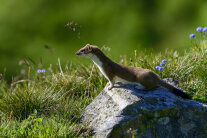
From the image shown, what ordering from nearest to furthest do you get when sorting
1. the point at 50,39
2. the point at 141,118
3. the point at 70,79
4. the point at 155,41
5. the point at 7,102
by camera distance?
the point at 141,118 < the point at 7,102 < the point at 70,79 < the point at 155,41 < the point at 50,39

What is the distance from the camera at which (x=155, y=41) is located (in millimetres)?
11344

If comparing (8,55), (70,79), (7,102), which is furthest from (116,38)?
(7,102)

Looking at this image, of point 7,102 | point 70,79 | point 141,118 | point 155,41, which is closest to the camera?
point 141,118

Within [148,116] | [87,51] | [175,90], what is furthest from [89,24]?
[148,116]

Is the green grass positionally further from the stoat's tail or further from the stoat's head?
the stoat's head

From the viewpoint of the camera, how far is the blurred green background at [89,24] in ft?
37.7

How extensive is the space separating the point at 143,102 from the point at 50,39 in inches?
316

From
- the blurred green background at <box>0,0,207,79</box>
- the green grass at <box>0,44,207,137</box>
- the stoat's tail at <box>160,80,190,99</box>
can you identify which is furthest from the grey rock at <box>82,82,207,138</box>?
the blurred green background at <box>0,0,207,79</box>

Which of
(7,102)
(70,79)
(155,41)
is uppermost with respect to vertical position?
(155,41)

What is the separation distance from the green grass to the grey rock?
0.31 m

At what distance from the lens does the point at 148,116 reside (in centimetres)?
445

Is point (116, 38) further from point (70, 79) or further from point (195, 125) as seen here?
point (195, 125)

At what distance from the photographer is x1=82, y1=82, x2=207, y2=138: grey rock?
438cm

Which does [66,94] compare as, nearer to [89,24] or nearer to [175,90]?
[175,90]
